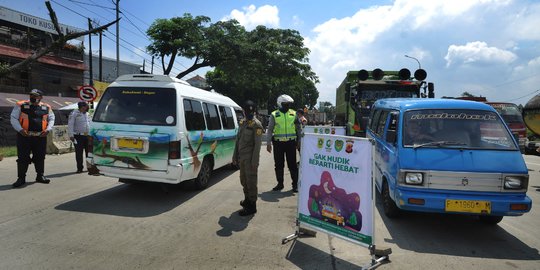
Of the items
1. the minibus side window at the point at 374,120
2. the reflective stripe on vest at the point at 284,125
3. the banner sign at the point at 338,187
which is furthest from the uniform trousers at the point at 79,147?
the minibus side window at the point at 374,120

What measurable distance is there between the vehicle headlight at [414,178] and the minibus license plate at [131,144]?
4.10m

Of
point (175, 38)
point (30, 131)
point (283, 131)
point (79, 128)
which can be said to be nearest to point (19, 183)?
point (30, 131)

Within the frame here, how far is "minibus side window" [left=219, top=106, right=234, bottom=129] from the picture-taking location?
8.16 metres

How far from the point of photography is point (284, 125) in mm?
7023

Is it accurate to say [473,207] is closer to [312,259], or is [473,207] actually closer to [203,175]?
[312,259]

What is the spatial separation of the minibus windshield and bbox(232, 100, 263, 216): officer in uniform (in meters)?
1.23

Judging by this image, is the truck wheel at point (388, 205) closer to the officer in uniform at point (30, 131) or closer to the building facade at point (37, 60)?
the officer in uniform at point (30, 131)

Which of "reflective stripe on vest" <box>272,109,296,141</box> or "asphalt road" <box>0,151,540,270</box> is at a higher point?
"reflective stripe on vest" <box>272,109,296,141</box>

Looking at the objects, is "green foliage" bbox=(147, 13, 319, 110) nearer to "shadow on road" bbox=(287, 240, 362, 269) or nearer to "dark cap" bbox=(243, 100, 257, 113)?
"dark cap" bbox=(243, 100, 257, 113)

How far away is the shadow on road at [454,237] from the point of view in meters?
4.24

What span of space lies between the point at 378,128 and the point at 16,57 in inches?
959

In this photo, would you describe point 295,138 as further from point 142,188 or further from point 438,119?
point 142,188

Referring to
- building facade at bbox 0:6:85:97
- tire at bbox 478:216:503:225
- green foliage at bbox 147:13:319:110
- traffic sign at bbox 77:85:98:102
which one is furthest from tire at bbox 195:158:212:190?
building facade at bbox 0:6:85:97

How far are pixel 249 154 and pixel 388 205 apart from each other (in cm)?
231
